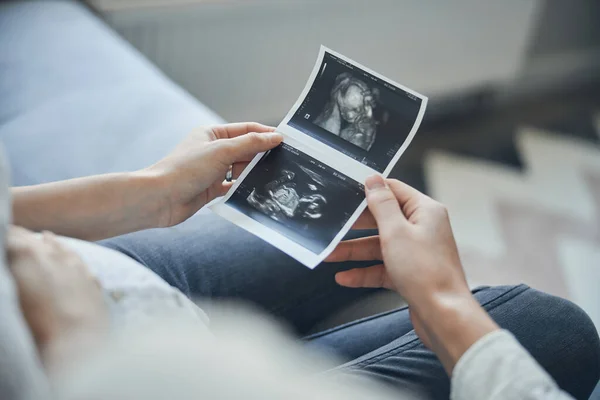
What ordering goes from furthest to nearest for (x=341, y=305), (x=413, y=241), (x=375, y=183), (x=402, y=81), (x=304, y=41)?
(x=402, y=81), (x=304, y=41), (x=341, y=305), (x=375, y=183), (x=413, y=241)

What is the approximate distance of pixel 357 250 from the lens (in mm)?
930

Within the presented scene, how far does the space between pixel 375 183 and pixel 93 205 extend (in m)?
0.35

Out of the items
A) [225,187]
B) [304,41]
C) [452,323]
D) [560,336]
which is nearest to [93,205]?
[225,187]

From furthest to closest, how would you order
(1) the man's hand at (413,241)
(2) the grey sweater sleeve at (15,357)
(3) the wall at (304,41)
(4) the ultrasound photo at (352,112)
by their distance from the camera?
(3) the wall at (304,41) < (4) the ultrasound photo at (352,112) < (1) the man's hand at (413,241) < (2) the grey sweater sleeve at (15,357)

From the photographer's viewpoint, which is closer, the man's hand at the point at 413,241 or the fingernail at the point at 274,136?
the man's hand at the point at 413,241

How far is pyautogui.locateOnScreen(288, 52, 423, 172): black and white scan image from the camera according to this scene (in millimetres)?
941

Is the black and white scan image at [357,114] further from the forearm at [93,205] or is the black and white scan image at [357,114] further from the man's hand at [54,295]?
the man's hand at [54,295]

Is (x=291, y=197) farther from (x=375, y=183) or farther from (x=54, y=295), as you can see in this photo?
(x=54, y=295)

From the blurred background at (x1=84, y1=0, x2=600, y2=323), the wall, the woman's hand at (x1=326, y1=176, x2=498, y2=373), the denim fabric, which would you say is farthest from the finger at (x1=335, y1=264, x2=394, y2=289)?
the wall

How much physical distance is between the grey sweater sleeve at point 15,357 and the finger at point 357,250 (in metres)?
0.48

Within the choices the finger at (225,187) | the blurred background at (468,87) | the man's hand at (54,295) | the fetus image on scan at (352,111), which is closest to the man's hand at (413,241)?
the fetus image on scan at (352,111)

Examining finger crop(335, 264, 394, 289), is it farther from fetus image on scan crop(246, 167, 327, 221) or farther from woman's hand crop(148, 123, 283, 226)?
woman's hand crop(148, 123, 283, 226)

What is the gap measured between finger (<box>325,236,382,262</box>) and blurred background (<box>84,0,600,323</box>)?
817 mm

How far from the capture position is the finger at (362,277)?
91cm
